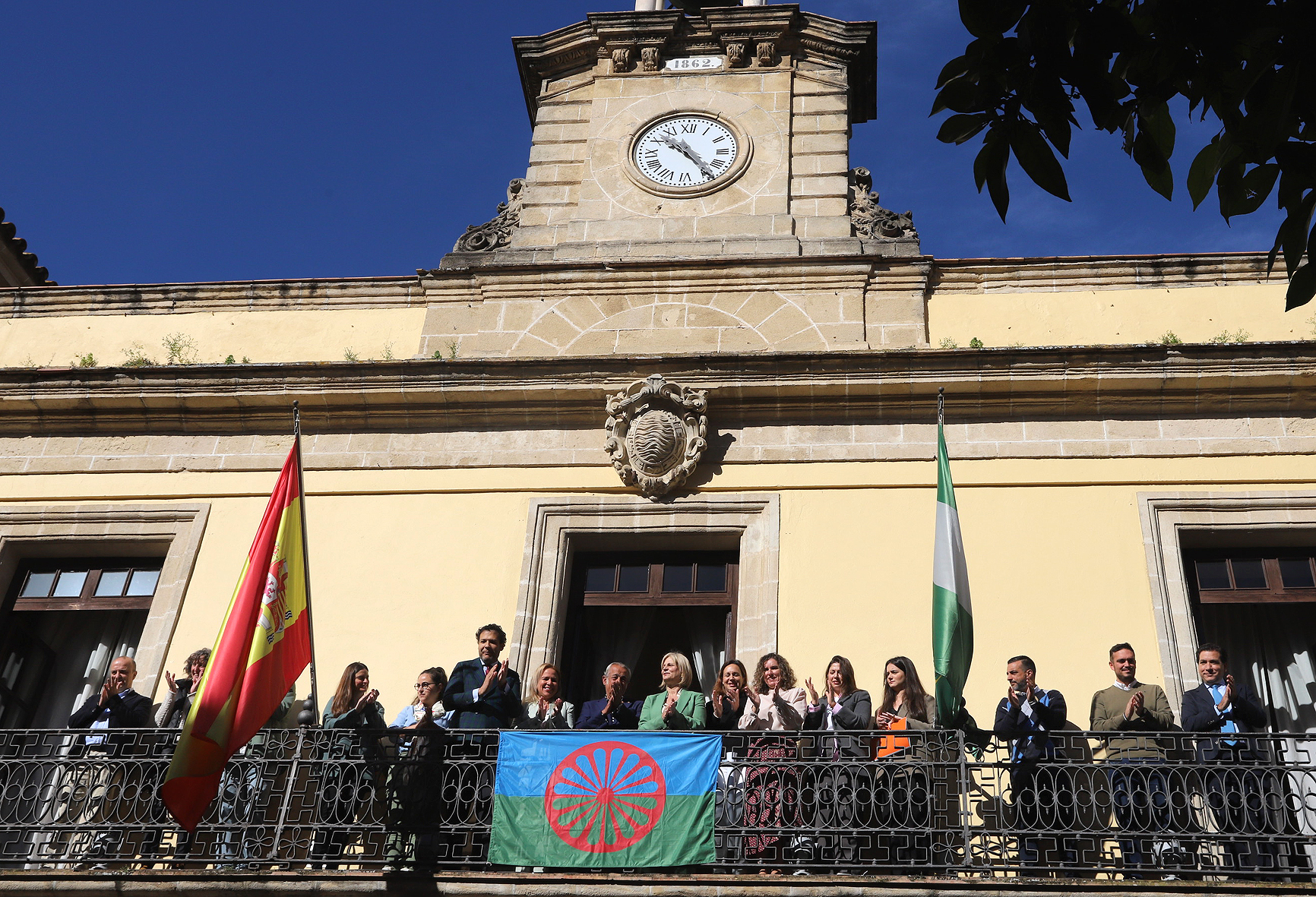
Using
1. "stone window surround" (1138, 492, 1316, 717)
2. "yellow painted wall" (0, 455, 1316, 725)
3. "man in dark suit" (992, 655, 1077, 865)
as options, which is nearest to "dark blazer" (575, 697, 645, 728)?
"yellow painted wall" (0, 455, 1316, 725)

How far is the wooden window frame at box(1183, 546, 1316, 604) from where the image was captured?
9797 millimetres

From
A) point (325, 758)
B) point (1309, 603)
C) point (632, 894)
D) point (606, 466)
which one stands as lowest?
point (632, 894)

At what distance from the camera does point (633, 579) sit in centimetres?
1055

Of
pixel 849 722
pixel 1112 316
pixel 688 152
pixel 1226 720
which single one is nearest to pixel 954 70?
pixel 849 722

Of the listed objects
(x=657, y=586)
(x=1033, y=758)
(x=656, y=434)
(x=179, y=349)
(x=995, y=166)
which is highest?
(x=179, y=349)

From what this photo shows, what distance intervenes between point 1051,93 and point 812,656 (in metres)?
5.68

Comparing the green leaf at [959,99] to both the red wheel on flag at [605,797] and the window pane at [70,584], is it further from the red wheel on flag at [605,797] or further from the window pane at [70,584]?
the window pane at [70,584]

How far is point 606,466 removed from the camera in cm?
1077

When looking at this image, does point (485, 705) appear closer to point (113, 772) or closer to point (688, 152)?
point (113, 772)

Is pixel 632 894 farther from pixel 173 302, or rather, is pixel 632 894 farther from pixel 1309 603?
pixel 173 302

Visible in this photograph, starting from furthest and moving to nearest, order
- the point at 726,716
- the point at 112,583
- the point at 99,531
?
the point at 112,583 < the point at 99,531 < the point at 726,716

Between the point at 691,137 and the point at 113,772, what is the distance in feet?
22.6

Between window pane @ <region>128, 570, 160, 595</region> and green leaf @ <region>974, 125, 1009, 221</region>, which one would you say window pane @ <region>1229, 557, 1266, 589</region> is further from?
window pane @ <region>128, 570, 160, 595</region>

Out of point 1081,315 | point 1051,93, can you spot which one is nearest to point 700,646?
point 1081,315
